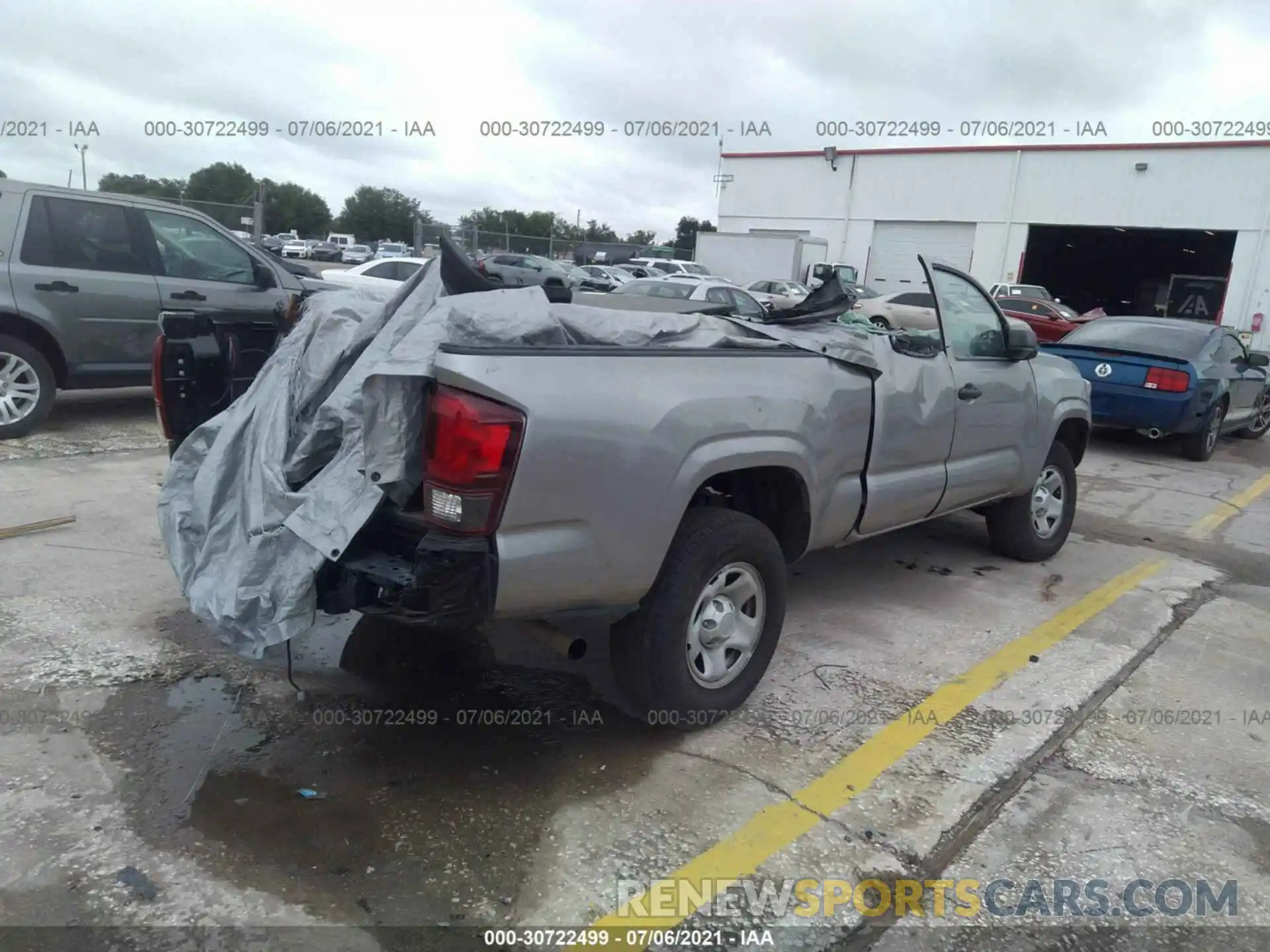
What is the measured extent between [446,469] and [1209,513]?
7.55 metres

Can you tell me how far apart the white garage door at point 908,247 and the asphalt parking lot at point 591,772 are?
3267 cm

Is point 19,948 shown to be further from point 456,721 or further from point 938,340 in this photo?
point 938,340

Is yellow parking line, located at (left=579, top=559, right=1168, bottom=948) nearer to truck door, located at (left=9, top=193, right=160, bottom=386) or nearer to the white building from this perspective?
truck door, located at (left=9, top=193, right=160, bottom=386)

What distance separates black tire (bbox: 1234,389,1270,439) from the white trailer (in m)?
21.8

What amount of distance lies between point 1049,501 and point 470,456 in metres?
4.52

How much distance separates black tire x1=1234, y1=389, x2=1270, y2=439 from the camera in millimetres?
12164

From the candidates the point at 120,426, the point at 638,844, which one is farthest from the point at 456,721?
the point at 120,426

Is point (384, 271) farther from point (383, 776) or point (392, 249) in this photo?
point (392, 249)

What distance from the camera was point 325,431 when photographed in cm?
→ 345

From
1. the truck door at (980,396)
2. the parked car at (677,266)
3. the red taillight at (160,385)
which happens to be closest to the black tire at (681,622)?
Result: the truck door at (980,396)

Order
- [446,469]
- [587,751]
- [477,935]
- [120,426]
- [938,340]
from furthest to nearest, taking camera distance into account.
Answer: [120,426]
[938,340]
[587,751]
[446,469]
[477,935]

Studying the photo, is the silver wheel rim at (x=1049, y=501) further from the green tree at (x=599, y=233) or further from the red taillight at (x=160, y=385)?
the green tree at (x=599, y=233)

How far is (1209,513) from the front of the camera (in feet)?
26.1

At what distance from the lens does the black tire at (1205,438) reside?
1023 centimetres
